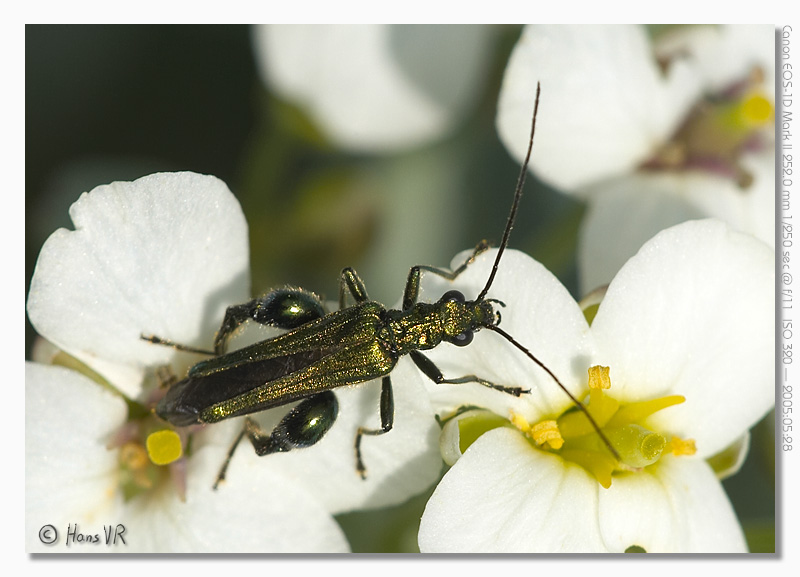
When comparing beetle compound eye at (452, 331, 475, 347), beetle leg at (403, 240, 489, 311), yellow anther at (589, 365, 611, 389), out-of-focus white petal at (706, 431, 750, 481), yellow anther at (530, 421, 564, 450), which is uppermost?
beetle leg at (403, 240, 489, 311)

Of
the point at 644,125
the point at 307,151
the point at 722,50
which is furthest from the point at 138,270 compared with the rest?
the point at 722,50

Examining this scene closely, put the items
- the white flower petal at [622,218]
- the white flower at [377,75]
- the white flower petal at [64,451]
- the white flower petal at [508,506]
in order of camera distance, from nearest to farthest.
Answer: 1. the white flower petal at [508,506]
2. the white flower petal at [64,451]
3. the white flower petal at [622,218]
4. the white flower at [377,75]

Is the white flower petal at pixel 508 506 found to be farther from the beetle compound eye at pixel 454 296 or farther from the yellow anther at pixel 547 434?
the beetle compound eye at pixel 454 296

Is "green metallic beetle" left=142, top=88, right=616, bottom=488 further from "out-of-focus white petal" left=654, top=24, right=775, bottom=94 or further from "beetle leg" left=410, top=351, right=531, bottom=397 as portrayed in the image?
"out-of-focus white petal" left=654, top=24, right=775, bottom=94
